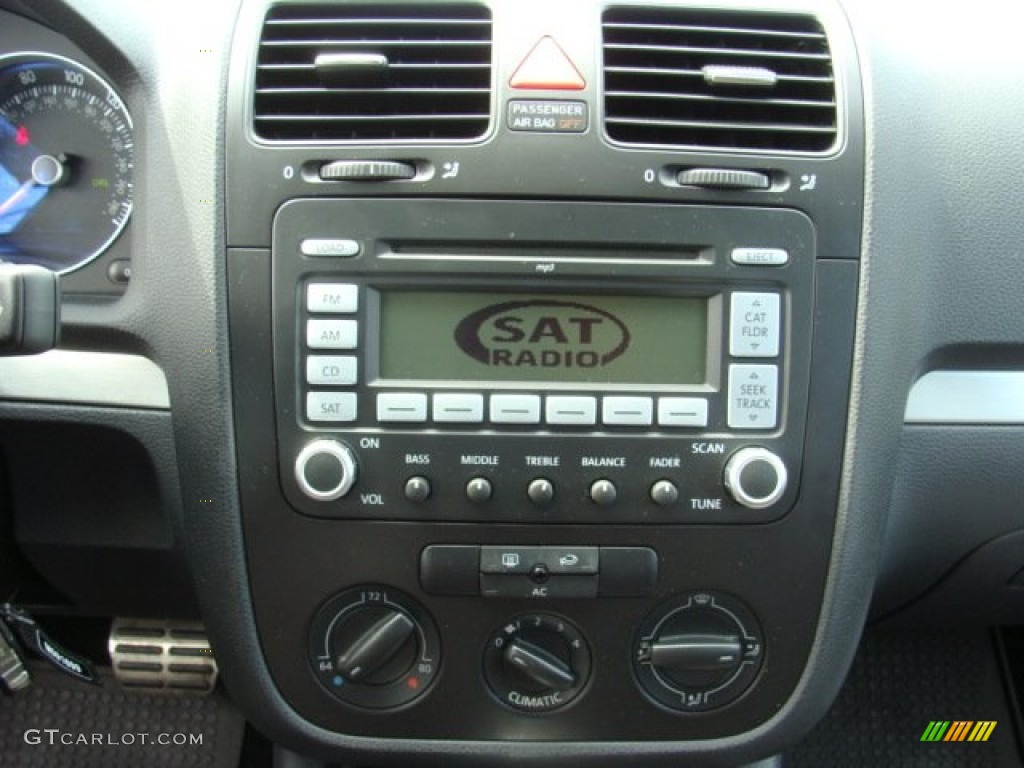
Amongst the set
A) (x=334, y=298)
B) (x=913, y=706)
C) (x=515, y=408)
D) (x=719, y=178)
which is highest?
(x=719, y=178)

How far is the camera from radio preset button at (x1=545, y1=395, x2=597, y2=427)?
1184 millimetres

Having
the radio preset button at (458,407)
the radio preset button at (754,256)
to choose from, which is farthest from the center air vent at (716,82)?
the radio preset button at (458,407)

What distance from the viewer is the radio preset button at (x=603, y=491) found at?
47.2 inches

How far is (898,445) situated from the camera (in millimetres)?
1269

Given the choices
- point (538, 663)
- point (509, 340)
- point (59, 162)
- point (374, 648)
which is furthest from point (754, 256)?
point (59, 162)

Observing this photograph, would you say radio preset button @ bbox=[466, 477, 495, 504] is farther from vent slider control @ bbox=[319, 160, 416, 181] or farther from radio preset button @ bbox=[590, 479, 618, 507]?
vent slider control @ bbox=[319, 160, 416, 181]

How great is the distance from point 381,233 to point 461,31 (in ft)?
0.86

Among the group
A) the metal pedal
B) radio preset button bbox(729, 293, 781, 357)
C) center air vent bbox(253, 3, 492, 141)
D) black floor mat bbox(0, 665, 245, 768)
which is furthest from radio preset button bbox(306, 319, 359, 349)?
black floor mat bbox(0, 665, 245, 768)

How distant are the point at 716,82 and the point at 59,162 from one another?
2.92ft

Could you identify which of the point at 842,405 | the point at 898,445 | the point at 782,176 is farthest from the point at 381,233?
the point at 898,445

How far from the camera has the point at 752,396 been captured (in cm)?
120

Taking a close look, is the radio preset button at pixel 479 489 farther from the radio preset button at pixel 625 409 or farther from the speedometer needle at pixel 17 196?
the speedometer needle at pixel 17 196

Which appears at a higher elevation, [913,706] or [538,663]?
[538,663]
